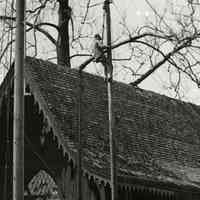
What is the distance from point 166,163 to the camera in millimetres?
16391

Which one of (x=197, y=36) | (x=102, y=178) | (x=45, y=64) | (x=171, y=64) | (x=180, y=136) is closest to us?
(x=102, y=178)

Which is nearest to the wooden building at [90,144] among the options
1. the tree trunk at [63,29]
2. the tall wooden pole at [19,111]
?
the tall wooden pole at [19,111]

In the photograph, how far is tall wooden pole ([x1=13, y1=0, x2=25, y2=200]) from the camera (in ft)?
27.8

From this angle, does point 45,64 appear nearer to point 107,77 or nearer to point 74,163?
point 74,163

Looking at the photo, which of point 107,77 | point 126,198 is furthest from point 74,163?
point 107,77

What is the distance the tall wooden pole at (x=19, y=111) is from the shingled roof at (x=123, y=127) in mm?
4708

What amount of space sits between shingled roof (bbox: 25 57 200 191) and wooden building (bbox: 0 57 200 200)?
0.08 ft

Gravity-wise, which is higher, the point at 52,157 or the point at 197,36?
the point at 197,36

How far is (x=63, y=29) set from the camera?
87.9ft

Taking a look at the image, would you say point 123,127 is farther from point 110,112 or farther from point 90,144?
point 110,112

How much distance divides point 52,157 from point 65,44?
11.7m

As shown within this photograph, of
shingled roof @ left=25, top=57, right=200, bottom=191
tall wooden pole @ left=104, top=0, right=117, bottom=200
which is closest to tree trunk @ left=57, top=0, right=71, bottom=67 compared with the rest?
shingled roof @ left=25, top=57, right=200, bottom=191

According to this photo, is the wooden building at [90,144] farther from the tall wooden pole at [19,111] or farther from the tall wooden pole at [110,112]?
the tall wooden pole at [19,111]

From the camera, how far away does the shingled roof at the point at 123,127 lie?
14.3 m
